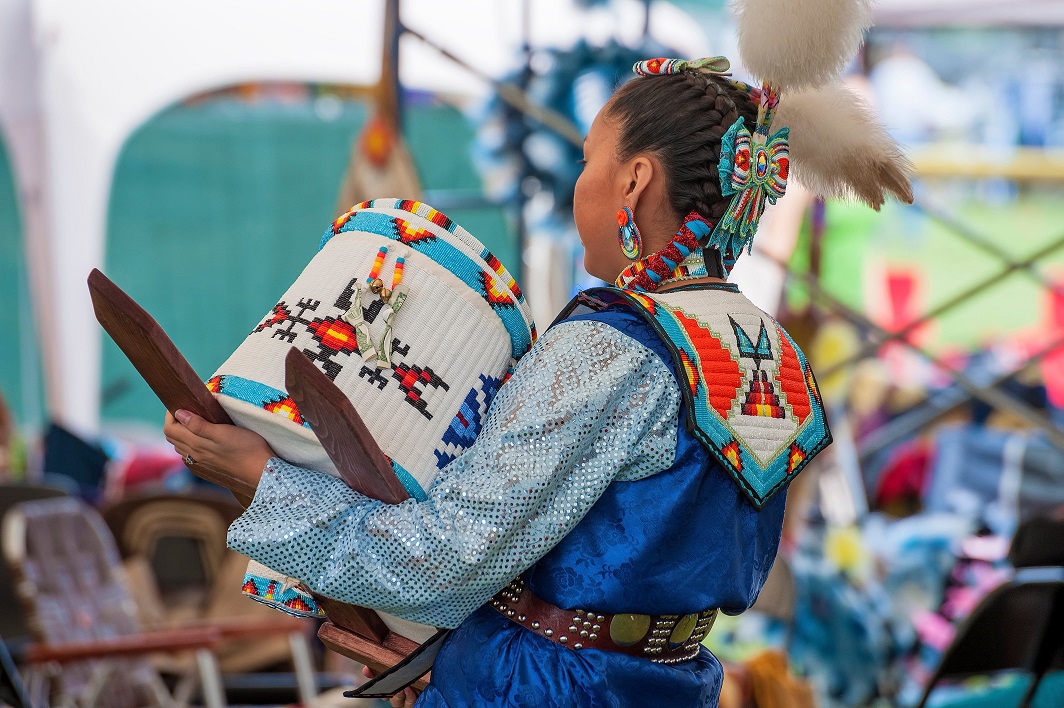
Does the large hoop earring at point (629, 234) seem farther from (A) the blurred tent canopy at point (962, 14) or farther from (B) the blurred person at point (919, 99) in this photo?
(A) the blurred tent canopy at point (962, 14)

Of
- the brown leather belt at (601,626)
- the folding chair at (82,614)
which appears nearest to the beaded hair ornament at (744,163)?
the brown leather belt at (601,626)

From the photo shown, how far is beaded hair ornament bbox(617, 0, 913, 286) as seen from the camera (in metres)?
1.22

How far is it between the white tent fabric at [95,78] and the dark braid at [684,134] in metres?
5.33

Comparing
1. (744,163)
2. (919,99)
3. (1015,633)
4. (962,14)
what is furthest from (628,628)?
(962,14)

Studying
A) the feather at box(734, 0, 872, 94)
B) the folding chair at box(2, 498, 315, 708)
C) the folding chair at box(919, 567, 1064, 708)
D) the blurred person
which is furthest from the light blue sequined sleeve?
the blurred person

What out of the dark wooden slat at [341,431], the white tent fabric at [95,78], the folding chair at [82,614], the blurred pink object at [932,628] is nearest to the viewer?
the dark wooden slat at [341,431]

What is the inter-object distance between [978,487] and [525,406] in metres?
4.35

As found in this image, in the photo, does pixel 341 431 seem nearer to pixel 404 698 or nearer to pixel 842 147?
pixel 404 698

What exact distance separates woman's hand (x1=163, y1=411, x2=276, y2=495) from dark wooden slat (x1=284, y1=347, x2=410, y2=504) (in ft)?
0.27

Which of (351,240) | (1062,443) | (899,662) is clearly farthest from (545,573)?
(899,662)

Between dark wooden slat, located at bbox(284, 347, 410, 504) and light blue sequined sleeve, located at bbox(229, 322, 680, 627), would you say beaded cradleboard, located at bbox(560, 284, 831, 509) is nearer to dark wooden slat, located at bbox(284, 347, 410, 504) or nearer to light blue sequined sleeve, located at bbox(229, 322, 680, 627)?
light blue sequined sleeve, located at bbox(229, 322, 680, 627)

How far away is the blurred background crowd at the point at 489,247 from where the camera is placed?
143 inches

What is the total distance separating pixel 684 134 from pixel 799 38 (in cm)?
15

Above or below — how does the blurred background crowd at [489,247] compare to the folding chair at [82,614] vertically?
above
